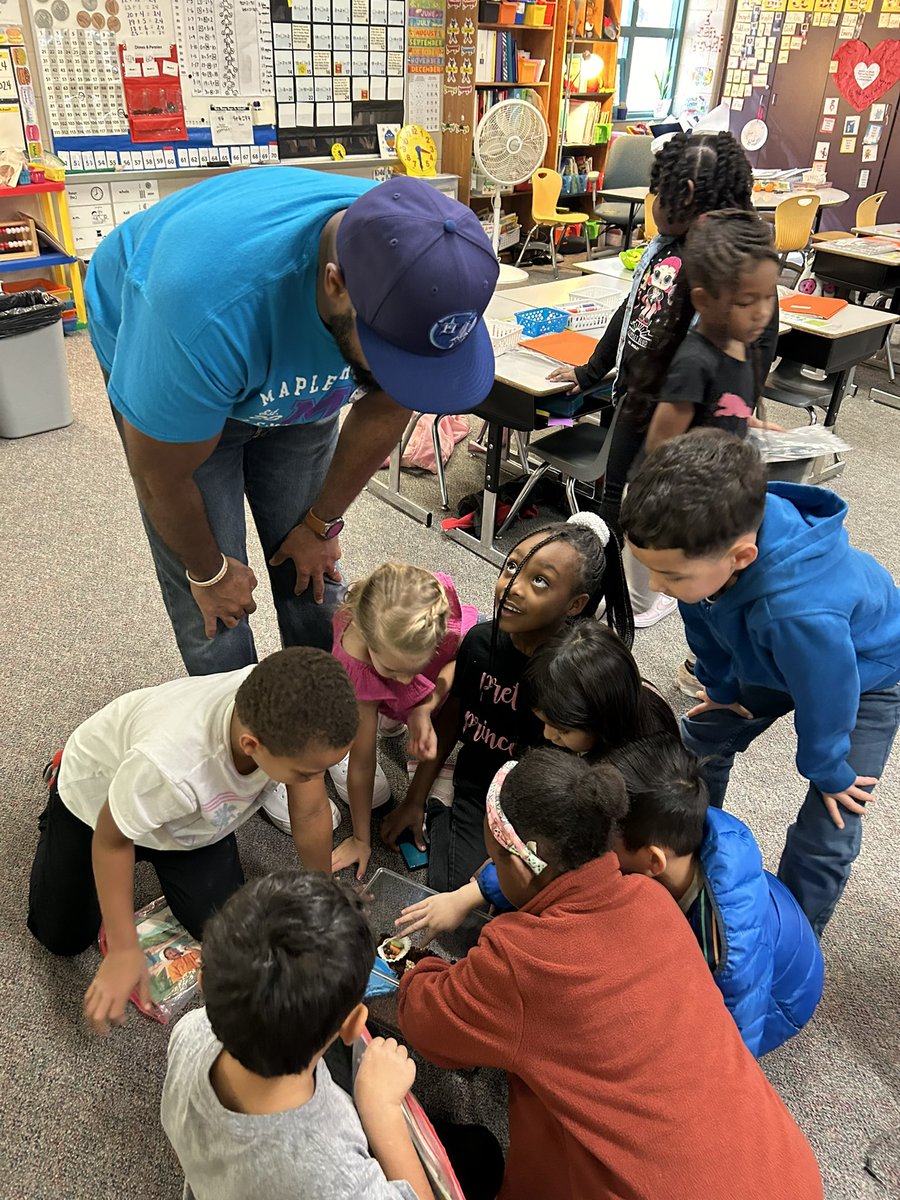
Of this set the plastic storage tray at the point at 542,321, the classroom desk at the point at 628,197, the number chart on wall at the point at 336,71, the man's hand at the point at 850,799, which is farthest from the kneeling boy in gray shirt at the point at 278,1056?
the classroom desk at the point at 628,197

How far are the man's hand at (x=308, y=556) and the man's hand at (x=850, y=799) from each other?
1.08m

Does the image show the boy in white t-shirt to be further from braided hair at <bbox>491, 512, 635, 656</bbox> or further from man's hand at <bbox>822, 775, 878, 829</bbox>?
man's hand at <bbox>822, 775, 878, 829</bbox>

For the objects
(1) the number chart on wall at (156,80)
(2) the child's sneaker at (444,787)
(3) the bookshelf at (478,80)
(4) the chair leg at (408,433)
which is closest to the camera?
(2) the child's sneaker at (444,787)

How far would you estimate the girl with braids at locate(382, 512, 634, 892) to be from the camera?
183 cm

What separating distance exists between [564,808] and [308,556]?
882 mm

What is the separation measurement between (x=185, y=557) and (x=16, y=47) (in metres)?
4.00

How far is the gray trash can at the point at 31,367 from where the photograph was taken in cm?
348

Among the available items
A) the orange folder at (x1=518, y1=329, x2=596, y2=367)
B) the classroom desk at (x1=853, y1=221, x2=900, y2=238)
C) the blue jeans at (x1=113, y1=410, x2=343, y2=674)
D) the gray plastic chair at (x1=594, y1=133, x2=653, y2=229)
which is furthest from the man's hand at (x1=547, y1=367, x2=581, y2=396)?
the gray plastic chair at (x1=594, y1=133, x2=653, y2=229)

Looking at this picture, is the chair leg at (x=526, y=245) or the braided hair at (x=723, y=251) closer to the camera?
the braided hair at (x=723, y=251)

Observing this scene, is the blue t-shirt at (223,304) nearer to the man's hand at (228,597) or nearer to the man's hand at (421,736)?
the man's hand at (228,597)

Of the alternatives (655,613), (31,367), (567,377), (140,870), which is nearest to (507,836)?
(140,870)

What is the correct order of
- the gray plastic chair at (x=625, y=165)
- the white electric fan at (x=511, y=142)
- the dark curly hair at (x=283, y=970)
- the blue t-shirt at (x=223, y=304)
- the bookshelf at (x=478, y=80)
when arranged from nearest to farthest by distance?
1. the dark curly hair at (x=283, y=970)
2. the blue t-shirt at (x=223, y=304)
3. the white electric fan at (x=511, y=142)
4. the bookshelf at (x=478, y=80)
5. the gray plastic chair at (x=625, y=165)

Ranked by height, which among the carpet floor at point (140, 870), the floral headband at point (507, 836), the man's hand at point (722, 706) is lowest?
the carpet floor at point (140, 870)

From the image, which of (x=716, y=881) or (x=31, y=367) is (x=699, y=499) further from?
(x=31, y=367)
